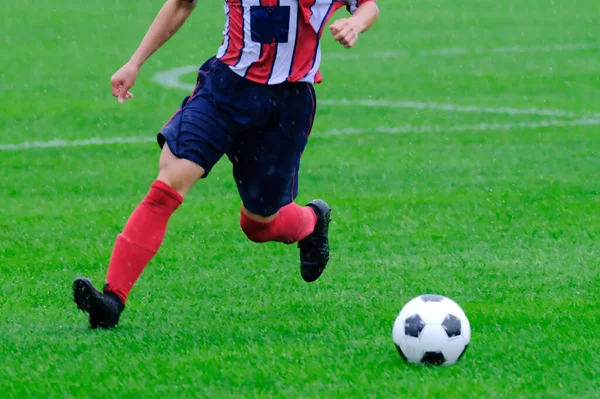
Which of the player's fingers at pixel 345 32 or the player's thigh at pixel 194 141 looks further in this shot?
the player's thigh at pixel 194 141

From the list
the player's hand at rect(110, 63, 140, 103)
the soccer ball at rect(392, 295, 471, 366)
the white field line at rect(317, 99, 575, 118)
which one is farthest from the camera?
the white field line at rect(317, 99, 575, 118)

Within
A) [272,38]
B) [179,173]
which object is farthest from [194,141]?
[272,38]

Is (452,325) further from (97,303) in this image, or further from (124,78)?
(124,78)

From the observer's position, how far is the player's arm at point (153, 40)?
5.77 m

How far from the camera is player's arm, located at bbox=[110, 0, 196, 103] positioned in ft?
18.9

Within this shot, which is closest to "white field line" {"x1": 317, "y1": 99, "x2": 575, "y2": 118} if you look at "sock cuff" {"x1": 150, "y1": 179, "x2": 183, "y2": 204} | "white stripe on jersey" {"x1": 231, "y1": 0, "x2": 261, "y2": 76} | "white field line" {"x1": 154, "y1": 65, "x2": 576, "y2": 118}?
"white field line" {"x1": 154, "y1": 65, "x2": 576, "y2": 118}

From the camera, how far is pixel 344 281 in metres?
6.55

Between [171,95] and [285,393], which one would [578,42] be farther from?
[285,393]

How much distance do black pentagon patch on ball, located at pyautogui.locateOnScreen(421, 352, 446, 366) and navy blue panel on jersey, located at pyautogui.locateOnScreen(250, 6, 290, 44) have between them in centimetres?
166

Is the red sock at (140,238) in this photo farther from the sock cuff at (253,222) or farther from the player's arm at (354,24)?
the player's arm at (354,24)

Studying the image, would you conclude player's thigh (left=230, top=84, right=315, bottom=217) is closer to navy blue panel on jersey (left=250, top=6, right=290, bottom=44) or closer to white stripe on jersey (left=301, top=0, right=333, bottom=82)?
white stripe on jersey (left=301, top=0, right=333, bottom=82)

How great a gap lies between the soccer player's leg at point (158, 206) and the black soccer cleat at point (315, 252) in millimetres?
1106

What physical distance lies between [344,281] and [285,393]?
6.69ft

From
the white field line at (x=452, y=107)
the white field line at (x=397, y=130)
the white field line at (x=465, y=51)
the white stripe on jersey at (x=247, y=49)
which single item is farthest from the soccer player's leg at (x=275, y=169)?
the white field line at (x=465, y=51)
